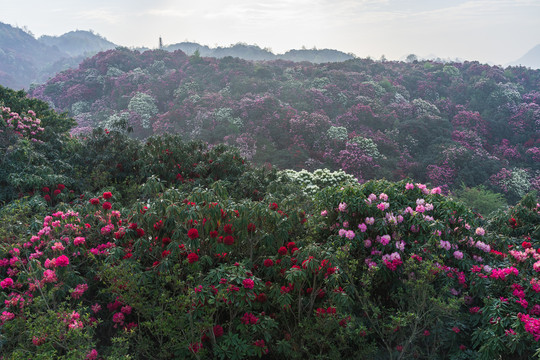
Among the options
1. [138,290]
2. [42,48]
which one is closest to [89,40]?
[42,48]

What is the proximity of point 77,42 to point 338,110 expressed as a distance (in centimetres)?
12578

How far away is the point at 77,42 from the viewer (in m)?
114

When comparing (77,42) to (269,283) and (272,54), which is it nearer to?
(272,54)

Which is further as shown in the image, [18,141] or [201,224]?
[18,141]

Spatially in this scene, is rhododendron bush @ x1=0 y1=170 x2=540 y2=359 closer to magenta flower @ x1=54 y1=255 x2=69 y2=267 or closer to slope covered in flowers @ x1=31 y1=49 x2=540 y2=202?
magenta flower @ x1=54 y1=255 x2=69 y2=267

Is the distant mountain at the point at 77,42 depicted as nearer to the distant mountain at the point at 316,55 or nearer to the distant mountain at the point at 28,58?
the distant mountain at the point at 28,58

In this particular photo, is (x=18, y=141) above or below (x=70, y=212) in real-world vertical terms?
above

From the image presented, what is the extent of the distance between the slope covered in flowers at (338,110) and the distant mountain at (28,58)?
33754 millimetres

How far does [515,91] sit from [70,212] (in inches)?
1204

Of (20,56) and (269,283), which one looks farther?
(20,56)

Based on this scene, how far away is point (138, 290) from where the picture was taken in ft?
11.5

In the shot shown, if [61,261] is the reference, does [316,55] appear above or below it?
above

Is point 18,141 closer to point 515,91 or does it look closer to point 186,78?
point 186,78

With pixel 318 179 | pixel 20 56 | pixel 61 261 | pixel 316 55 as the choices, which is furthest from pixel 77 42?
pixel 61 261
